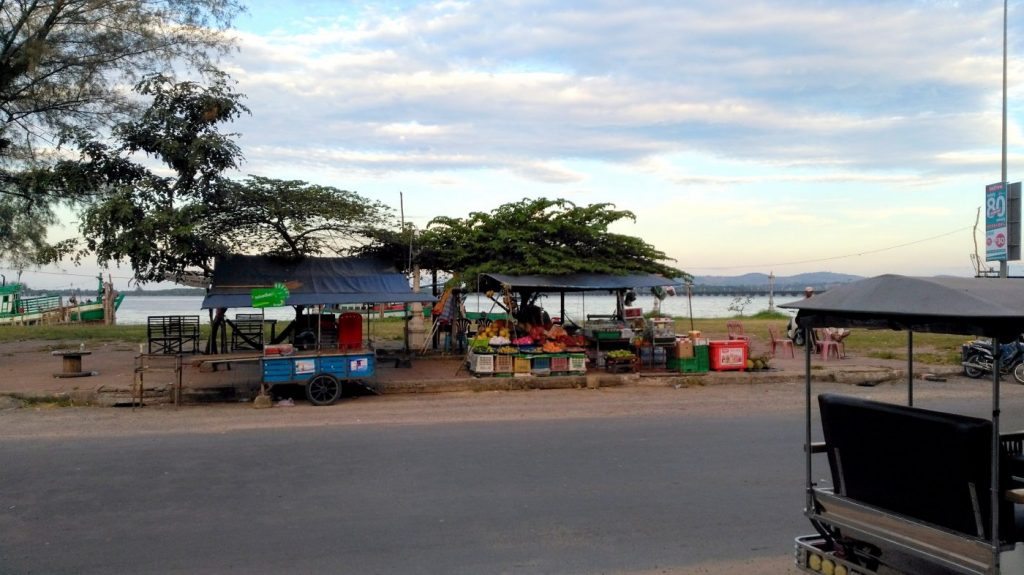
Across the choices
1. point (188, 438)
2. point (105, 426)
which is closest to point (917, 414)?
point (188, 438)

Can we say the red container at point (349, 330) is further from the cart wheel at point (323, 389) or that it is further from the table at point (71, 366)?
the table at point (71, 366)

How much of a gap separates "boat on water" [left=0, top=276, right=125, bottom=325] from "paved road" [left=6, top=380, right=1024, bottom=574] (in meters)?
35.1

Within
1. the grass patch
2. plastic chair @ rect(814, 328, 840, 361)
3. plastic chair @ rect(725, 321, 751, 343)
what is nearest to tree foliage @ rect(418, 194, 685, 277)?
plastic chair @ rect(725, 321, 751, 343)

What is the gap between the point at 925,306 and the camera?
3963mm

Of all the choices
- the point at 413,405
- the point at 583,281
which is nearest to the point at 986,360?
the point at 583,281

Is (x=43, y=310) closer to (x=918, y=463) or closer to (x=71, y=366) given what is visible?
(x=71, y=366)

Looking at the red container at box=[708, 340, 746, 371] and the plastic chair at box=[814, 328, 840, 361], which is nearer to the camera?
the red container at box=[708, 340, 746, 371]

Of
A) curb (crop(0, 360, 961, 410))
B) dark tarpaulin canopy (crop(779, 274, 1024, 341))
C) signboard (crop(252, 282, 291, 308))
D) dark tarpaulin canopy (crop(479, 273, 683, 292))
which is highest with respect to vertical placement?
dark tarpaulin canopy (crop(479, 273, 683, 292))

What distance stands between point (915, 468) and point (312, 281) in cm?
1497

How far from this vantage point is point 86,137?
17453 mm

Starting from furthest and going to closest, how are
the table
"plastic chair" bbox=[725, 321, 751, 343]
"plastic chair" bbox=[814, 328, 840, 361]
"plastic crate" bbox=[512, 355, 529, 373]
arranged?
"plastic chair" bbox=[814, 328, 840, 361], "plastic chair" bbox=[725, 321, 751, 343], "plastic crate" bbox=[512, 355, 529, 373], the table

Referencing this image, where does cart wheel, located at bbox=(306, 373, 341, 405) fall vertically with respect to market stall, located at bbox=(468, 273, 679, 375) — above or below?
below

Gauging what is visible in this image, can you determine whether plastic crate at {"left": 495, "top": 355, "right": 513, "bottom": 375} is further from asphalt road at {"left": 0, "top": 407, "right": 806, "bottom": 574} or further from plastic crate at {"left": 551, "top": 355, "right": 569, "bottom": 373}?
asphalt road at {"left": 0, "top": 407, "right": 806, "bottom": 574}

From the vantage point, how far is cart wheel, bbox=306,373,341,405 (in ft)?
45.3
